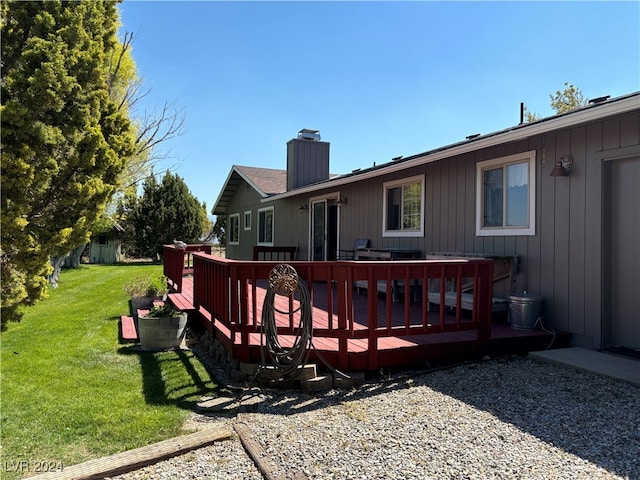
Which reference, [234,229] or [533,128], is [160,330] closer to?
[533,128]

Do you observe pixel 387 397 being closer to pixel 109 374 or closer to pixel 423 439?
pixel 423 439

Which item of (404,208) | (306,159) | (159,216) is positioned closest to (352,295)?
(404,208)

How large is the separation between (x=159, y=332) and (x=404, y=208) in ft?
14.7

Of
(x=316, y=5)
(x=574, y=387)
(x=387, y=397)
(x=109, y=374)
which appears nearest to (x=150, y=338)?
(x=109, y=374)

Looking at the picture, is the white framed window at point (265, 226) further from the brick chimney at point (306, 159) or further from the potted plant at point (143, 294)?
the potted plant at point (143, 294)

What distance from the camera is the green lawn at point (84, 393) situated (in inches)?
108

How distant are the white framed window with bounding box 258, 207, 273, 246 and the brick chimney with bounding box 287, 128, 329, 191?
5.54 feet

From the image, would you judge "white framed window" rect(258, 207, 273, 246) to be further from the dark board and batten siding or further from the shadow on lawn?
the shadow on lawn

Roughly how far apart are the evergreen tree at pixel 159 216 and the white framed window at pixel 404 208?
55.9 feet

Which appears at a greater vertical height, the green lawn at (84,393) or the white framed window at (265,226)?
the white framed window at (265,226)

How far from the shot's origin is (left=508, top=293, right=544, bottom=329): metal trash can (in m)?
4.79

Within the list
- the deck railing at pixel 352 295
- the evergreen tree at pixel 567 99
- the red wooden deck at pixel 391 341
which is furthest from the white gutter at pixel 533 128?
the evergreen tree at pixel 567 99

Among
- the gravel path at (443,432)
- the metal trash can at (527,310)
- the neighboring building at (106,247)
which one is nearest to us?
the gravel path at (443,432)

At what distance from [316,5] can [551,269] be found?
696 cm
